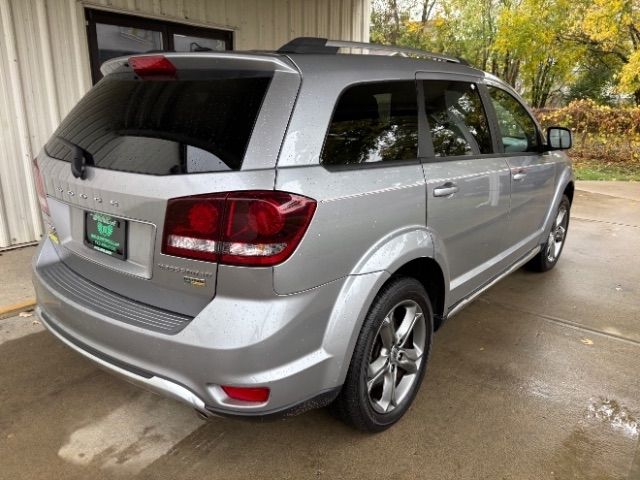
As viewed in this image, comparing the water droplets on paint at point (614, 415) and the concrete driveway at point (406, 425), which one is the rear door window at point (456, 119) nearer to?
the concrete driveway at point (406, 425)

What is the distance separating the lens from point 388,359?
2.50 meters

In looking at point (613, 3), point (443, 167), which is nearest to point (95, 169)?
point (443, 167)

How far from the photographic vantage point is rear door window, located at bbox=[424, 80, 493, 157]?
9.08ft

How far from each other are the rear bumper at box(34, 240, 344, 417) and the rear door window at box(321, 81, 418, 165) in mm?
583

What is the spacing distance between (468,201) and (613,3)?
13.5 metres

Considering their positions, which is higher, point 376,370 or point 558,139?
point 558,139

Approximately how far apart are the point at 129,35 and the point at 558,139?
445 centimetres

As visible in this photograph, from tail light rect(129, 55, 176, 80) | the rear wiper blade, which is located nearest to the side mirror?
tail light rect(129, 55, 176, 80)

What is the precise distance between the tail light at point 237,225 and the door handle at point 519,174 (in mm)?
2221

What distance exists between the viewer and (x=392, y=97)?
8.18 feet

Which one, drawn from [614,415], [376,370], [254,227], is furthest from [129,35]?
[614,415]

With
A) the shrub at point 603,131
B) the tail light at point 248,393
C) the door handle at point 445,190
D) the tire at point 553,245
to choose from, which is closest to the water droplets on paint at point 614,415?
the door handle at point 445,190

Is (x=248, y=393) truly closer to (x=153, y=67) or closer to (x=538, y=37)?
(x=153, y=67)

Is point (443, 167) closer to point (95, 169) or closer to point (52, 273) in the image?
point (95, 169)
